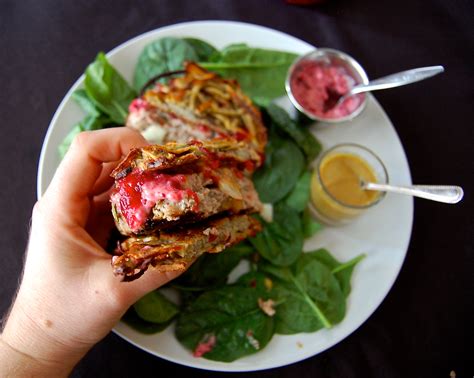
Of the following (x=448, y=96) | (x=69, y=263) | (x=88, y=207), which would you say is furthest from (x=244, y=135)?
(x=448, y=96)

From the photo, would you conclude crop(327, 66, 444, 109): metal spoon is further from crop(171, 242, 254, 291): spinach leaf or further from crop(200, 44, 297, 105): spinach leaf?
crop(171, 242, 254, 291): spinach leaf

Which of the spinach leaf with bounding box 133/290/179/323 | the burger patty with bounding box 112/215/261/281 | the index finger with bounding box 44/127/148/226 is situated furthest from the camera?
the spinach leaf with bounding box 133/290/179/323

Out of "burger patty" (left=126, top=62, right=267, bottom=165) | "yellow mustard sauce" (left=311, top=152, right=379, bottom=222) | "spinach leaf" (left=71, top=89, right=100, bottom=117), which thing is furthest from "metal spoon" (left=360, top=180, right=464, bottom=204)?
"spinach leaf" (left=71, top=89, right=100, bottom=117)

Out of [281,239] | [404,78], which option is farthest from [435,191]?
[281,239]

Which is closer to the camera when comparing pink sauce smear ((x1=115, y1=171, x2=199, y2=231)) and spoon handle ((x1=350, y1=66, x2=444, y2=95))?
pink sauce smear ((x1=115, y1=171, x2=199, y2=231))

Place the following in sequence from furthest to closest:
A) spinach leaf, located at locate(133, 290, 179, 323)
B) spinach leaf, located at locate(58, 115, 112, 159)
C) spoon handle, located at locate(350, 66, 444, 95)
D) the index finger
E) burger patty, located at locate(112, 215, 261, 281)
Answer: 1. spinach leaf, located at locate(58, 115, 112, 159)
2. spoon handle, located at locate(350, 66, 444, 95)
3. spinach leaf, located at locate(133, 290, 179, 323)
4. the index finger
5. burger patty, located at locate(112, 215, 261, 281)

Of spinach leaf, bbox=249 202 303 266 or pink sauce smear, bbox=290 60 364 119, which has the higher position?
pink sauce smear, bbox=290 60 364 119
